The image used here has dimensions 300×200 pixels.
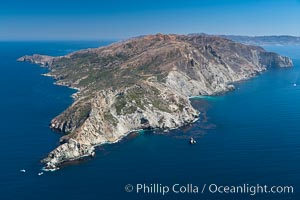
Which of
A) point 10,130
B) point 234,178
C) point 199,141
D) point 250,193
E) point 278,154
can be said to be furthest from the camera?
point 10,130

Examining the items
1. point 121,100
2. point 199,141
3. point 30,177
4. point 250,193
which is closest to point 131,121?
point 121,100

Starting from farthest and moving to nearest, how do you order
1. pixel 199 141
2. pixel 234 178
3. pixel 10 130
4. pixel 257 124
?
pixel 257 124, pixel 10 130, pixel 199 141, pixel 234 178

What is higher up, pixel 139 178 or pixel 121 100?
pixel 121 100

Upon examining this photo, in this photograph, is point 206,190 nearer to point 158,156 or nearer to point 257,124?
point 158,156

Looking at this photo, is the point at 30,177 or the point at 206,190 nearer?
the point at 206,190

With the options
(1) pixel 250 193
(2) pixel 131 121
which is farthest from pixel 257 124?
(1) pixel 250 193

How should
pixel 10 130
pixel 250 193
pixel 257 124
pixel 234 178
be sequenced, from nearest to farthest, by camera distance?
pixel 250 193 < pixel 234 178 < pixel 10 130 < pixel 257 124

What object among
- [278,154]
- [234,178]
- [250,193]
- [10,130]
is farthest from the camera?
[10,130]

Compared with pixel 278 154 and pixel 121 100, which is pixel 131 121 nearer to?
pixel 121 100

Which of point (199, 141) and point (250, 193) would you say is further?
point (199, 141)
